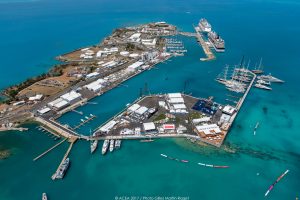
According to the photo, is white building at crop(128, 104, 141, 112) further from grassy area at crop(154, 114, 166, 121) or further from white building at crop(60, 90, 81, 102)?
white building at crop(60, 90, 81, 102)

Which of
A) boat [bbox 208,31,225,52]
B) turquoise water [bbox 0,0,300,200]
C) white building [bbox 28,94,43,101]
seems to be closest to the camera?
turquoise water [bbox 0,0,300,200]

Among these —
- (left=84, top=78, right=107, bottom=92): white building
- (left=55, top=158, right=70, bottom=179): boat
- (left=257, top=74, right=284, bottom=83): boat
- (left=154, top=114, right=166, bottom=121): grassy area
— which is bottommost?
(left=55, top=158, right=70, bottom=179): boat

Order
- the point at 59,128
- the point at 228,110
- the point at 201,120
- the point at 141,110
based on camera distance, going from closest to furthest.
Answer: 1. the point at 59,128
2. the point at 201,120
3. the point at 141,110
4. the point at 228,110

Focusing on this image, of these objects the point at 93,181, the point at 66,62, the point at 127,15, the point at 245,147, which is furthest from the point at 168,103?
the point at 127,15

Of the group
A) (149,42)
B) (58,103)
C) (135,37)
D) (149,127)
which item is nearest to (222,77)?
(149,127)

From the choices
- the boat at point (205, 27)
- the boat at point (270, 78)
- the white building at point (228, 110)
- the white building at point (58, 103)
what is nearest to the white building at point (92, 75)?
the white building at point (58, 103)

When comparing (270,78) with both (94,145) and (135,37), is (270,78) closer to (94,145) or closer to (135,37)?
(135,37)

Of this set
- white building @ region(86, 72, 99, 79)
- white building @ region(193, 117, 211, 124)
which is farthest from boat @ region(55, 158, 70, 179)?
white building @ region(86, 72, 99, 79)

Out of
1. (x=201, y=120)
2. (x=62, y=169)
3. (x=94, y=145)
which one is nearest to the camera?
(x=62, y=169)
